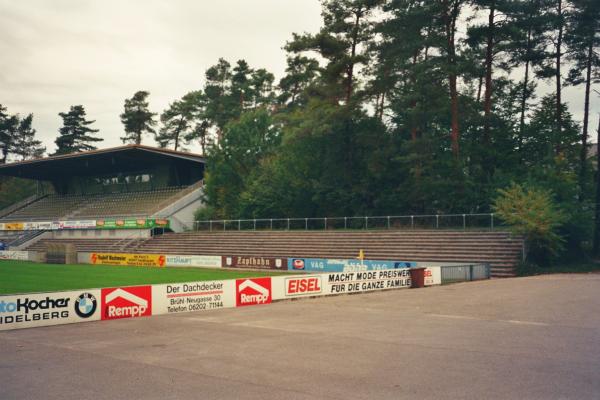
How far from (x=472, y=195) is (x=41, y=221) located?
54772 mm

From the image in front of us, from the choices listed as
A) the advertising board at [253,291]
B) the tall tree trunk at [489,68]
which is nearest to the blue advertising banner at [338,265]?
the advertising board at [253,291]

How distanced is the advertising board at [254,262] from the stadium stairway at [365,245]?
3167 mm

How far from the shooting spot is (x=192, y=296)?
20.8 metres

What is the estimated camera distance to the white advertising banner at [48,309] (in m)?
16.7

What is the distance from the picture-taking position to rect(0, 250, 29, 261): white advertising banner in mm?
55684

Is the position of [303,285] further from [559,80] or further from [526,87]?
[526,87]

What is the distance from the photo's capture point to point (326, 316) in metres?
18.6

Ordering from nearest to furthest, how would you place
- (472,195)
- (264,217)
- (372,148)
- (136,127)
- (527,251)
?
1. (527,251)
2. (472,195)
3. (372,148)
4. (264,217)
5. (136,127)

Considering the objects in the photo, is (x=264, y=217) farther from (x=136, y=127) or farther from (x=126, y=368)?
(x=136, y=127)

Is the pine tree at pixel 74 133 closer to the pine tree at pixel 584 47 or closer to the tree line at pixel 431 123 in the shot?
the tree line at pixel 431 123

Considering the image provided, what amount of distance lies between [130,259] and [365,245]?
2229 centimetres

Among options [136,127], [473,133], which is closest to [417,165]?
[473,133]

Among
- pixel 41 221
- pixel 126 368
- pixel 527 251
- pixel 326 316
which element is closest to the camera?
pixel 126 368

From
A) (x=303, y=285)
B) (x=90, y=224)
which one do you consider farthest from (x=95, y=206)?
(x=303, y=285)
